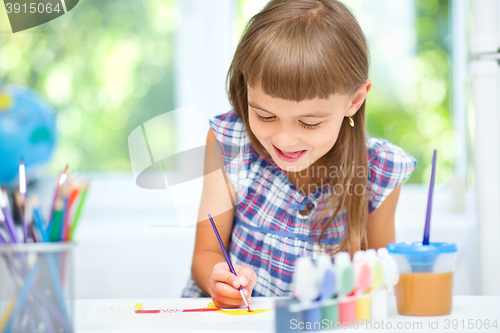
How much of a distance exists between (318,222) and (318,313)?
0.40 m

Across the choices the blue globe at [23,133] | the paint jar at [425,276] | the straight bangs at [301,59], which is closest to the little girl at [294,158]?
the straight bangs at [301,59]

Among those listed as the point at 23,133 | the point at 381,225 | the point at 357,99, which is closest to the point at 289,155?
the point at 357,99

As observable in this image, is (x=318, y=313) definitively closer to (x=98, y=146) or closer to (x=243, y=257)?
(x=243, y=257)

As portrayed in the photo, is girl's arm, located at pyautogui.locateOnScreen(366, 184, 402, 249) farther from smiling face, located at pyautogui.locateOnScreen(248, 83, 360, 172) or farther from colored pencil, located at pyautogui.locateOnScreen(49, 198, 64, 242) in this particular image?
colored pencil, located at pyautogui.locateOnScreen(49, 198, 64, 242)

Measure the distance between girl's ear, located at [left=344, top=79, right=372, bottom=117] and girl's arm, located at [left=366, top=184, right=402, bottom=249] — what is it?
193mm

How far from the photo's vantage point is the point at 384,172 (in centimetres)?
81

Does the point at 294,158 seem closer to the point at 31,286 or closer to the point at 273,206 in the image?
the point at 273,206

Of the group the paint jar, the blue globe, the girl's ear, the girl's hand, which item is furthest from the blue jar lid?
the blue globe

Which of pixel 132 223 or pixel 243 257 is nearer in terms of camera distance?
pixel 243 257

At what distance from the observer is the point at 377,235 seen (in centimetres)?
83

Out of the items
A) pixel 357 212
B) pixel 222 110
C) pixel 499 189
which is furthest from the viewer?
pixel 222 110

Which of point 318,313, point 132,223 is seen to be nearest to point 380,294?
point 318,313

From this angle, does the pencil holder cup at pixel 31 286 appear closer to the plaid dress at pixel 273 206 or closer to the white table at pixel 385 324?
the white table at pixel 385 324

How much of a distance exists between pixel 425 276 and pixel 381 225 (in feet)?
1.24
